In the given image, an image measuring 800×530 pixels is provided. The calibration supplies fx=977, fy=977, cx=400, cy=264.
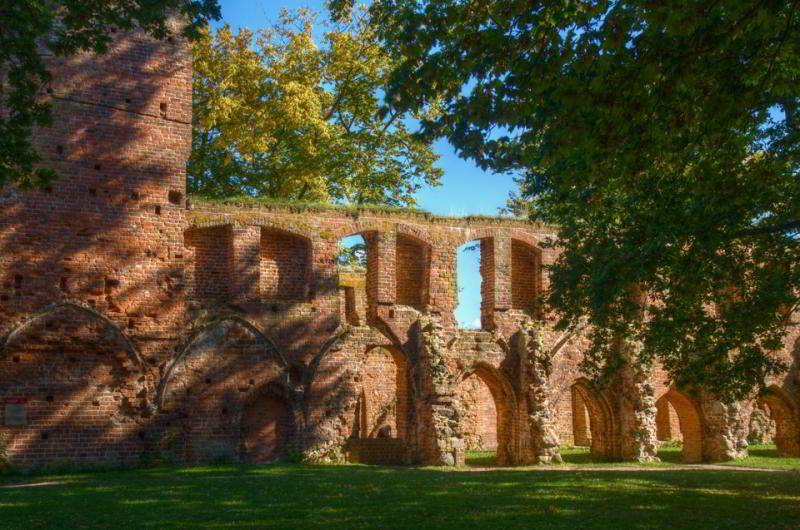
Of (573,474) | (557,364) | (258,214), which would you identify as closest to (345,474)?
(573,474)

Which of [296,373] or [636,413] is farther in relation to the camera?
[636,413]

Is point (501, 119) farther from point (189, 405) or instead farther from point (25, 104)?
point (189, 405)

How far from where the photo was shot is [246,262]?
72.6 feet

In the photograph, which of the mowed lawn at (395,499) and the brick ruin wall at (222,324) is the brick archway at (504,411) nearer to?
the brick ruin wall at (222,324)

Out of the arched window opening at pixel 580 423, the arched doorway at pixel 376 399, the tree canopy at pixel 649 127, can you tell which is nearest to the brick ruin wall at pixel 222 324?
the arched doorway at pixel 376 399

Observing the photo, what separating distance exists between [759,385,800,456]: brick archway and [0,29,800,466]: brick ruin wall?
2240 mm

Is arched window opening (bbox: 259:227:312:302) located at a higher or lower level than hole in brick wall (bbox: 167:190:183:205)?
lower

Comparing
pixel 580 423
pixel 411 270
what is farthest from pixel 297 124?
pixel 580 423

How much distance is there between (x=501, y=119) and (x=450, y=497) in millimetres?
6127

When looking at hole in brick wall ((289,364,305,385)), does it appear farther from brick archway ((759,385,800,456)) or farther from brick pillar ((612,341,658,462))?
brick archway ((759,385,800,456))

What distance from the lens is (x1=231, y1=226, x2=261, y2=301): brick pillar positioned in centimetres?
2194

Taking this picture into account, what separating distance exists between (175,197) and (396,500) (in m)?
10.6

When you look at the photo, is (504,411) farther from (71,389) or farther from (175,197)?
(71,389)

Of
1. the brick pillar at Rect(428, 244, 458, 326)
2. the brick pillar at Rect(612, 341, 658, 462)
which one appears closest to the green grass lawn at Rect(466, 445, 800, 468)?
the brick pillar at Rect(612, 341, 658, 462)
